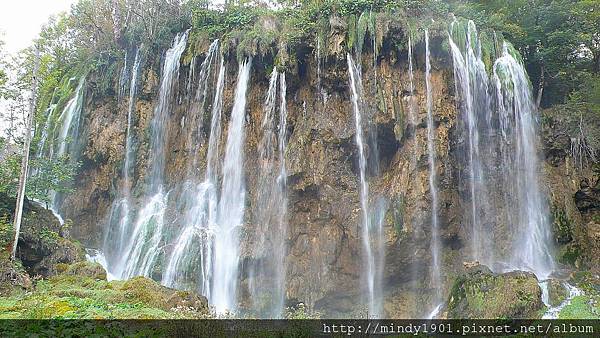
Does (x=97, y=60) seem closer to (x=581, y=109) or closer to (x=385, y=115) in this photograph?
(x=385, y=115)

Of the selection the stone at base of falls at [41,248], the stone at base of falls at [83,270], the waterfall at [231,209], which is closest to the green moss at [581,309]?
the waterfall at [231,209]

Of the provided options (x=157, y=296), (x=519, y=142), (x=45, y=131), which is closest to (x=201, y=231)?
(x=157, y=296)

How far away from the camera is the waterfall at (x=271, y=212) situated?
1795cm

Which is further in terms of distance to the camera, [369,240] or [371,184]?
[371,184]

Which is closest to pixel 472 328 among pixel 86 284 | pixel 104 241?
pixel 86 284

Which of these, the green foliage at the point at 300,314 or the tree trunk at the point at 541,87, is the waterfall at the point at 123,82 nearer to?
the green foliage at the point at 300,314

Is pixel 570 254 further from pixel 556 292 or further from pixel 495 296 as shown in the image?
pixel 495 296

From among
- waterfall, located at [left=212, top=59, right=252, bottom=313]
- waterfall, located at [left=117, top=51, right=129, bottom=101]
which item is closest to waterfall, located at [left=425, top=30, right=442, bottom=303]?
waterfall, located at [left=212, top=59, right=252, bottom=313]

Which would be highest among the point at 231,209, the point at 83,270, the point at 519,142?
the point at 519,142

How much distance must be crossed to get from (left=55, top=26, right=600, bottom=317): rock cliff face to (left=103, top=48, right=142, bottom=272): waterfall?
253cm

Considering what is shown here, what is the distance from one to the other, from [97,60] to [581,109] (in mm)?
23465

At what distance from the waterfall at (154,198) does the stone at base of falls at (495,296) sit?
1154 centimetres

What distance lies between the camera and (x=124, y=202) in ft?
73.9

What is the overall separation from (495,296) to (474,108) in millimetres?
8859
